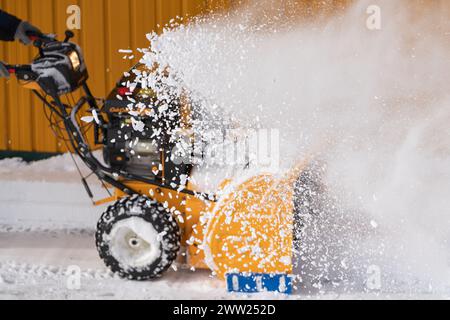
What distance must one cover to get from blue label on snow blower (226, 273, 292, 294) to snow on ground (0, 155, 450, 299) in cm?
4

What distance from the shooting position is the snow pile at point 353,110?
477cm

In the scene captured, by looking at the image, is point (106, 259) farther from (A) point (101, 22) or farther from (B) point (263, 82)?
(A) point (101, 22)

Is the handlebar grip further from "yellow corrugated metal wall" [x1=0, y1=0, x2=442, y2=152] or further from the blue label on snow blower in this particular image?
"yellow corrugated metal wall" [x1=0, y1=0, x2=442, y2=152]

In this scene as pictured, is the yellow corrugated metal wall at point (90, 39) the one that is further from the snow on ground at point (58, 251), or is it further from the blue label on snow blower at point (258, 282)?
the blue label on snow blower at point (258, 282)

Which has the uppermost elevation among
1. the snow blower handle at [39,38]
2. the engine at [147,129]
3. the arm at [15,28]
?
the arm at [15,28]

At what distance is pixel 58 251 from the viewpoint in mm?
5340

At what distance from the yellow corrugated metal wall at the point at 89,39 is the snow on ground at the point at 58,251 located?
1.01 ft

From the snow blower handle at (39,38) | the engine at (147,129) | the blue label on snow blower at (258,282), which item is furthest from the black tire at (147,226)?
the snow blower handle at (39,38)

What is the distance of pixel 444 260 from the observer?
4762 millimetres

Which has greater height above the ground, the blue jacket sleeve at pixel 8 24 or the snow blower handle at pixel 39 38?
the blue jacket sleeve at pixel 8 24

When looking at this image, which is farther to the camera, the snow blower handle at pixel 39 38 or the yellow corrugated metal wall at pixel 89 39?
the yellow corrugated metal wall at pixel 89 39

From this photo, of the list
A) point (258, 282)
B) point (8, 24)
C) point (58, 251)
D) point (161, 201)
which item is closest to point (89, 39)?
point (8, 24)

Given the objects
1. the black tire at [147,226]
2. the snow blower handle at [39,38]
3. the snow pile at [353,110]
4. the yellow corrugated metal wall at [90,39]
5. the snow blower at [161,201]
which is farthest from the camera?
the yellow corrugated metal wall at [90,39]

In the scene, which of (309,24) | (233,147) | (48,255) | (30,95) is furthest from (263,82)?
(30,95)
